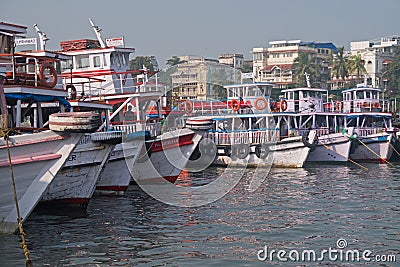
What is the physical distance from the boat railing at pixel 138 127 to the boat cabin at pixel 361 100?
17.5 m

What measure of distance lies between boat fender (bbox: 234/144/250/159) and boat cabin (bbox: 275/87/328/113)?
6.37 meters

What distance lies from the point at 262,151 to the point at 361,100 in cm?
1087

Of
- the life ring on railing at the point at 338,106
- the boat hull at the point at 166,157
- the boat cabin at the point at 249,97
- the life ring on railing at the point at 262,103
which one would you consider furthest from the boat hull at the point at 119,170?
the life ring on railing at the point at 338,106

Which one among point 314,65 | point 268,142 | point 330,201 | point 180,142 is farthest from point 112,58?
point 314,65

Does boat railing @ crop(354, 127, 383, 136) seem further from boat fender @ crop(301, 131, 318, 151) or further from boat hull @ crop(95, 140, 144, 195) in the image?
boat hull @ crop(95, 140, 144, 195)

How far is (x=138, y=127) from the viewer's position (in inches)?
807

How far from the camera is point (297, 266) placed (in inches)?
430

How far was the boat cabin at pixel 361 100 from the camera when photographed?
115 feet

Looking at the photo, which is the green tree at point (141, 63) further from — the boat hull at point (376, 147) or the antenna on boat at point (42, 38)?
the antenna on boat at point (42, 38)

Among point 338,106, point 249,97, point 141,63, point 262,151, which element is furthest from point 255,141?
point 141,63

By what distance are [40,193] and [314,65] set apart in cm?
8217

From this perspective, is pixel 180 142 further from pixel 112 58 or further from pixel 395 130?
pixel 395 130

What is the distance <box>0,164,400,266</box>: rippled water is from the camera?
11531 millimetres

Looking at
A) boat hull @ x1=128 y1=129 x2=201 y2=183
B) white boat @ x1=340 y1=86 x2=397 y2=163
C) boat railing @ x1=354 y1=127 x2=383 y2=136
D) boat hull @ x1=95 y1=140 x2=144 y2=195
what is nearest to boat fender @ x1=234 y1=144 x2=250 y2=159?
white boat @ x1=340 y1=86 x2=397 y2=163
